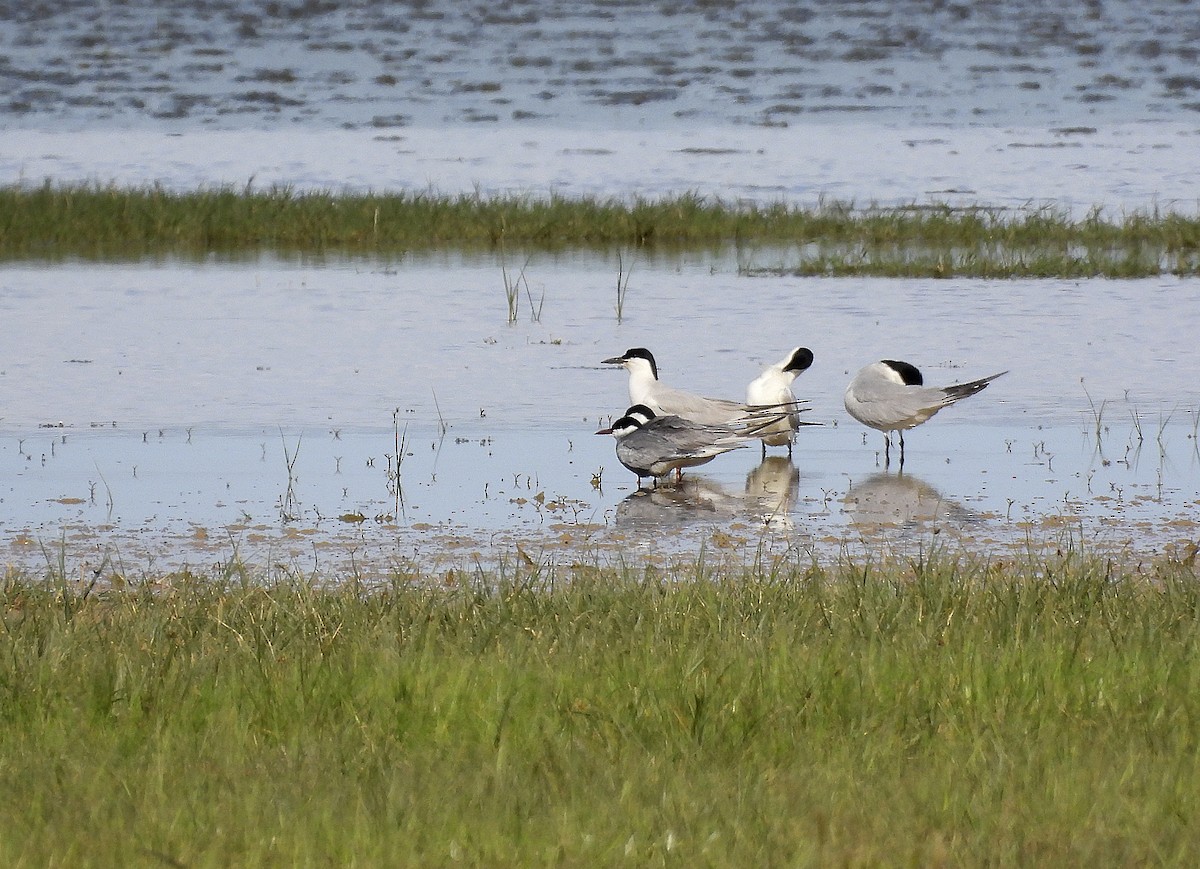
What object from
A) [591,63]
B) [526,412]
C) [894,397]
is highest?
[591,63]

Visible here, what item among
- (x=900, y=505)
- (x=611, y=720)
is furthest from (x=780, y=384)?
(x=611, y=720)

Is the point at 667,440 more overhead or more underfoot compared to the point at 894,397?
more underfoot

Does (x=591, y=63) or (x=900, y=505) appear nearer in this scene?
(x=900, y=505)

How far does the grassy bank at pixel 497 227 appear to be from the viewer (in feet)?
70.7

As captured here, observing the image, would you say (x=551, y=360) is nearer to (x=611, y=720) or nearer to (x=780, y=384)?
(x=780, y=384)

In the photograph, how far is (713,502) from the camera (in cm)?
1095

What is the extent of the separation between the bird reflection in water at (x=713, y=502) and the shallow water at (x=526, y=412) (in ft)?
0.10

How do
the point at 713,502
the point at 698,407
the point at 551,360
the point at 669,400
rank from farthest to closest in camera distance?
the point at 551,360, the point at 669,400, the point at 698,407, the point at 713,502

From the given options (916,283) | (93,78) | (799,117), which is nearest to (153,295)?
(916,283)

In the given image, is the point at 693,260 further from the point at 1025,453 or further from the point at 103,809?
the point at 103,809

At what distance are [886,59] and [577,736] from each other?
50339mm

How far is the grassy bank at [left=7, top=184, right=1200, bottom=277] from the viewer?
21.5 metres

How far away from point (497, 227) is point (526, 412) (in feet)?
32.2

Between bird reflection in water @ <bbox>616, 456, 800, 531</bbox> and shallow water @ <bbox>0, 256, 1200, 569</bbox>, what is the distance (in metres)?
0.03
